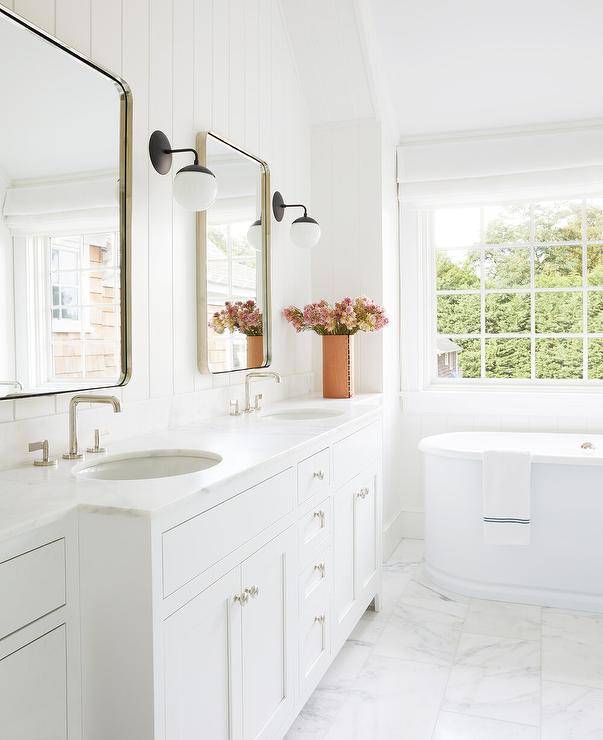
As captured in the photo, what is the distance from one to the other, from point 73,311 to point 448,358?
2838mm

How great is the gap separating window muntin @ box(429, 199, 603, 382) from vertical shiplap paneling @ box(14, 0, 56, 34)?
110 inches

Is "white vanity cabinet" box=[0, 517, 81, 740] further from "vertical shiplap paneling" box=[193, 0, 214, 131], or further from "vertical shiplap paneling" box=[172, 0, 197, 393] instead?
"vertical shiplap paneling" box=[193, 0, 214, 131]

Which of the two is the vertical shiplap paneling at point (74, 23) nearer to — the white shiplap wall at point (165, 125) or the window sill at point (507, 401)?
the white shiplap wall at point (165, 125)

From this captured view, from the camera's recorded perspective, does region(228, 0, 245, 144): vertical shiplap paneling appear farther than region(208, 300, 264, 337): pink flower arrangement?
Yes

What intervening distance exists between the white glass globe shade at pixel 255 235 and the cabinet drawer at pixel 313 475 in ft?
3.47

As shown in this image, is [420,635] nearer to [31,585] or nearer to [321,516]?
[321,516]

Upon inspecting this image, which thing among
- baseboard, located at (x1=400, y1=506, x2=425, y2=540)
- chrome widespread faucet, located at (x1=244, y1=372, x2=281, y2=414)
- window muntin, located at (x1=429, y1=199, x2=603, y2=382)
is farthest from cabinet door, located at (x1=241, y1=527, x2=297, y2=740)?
window muntin, located at (x1=429, y1=199, x2=603, y2=382)

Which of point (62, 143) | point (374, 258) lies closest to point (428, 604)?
point (374, 258)

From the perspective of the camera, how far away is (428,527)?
3.45 metres

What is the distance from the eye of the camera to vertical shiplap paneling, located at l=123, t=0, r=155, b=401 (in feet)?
6.93

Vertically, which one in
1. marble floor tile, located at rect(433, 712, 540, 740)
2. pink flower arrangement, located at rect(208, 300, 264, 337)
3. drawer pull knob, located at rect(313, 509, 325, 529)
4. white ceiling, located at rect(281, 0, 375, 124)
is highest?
white ceiling, located at rect(281, 0, 375, 124)

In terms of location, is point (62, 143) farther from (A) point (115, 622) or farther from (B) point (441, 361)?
(B) point (441, 361)

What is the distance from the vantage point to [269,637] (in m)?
1.80

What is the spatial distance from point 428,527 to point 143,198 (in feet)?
7.17
